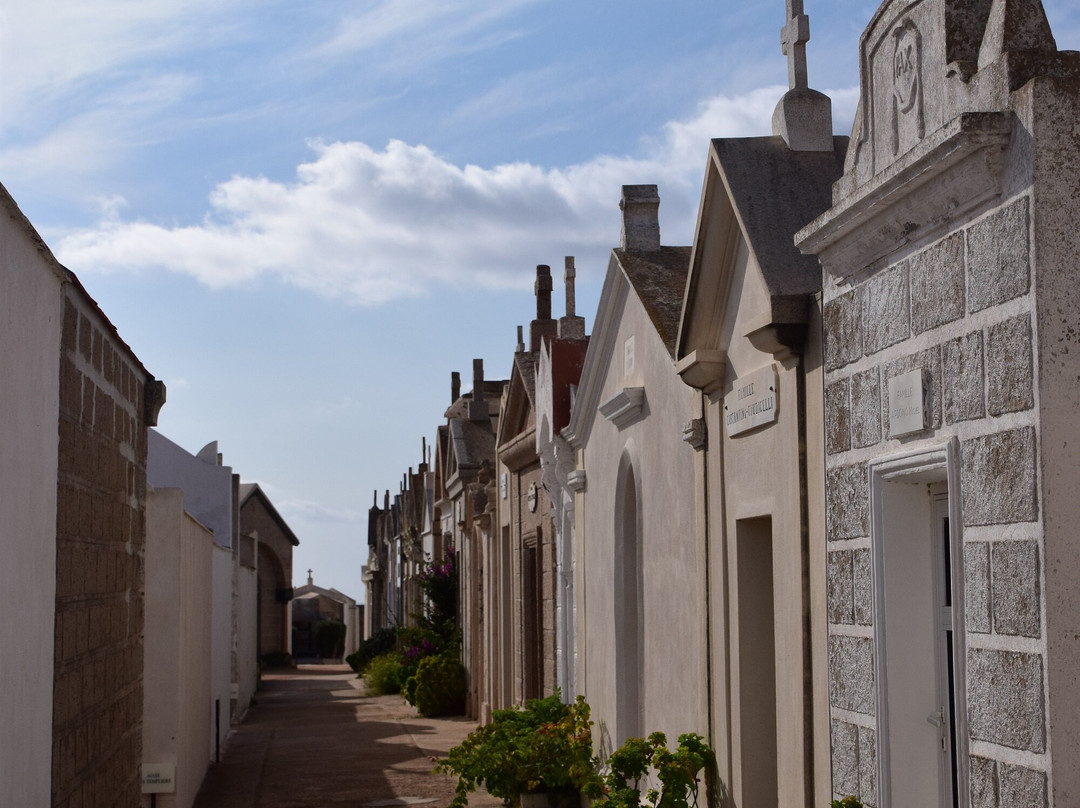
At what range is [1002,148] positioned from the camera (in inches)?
160

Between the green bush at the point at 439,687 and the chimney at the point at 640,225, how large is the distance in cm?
1350

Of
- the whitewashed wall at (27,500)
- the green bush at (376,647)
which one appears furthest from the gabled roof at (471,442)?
the whitewashed wall at (27,500)

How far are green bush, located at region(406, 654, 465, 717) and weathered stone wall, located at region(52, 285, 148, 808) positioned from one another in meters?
14.2

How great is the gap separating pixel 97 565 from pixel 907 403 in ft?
14.4

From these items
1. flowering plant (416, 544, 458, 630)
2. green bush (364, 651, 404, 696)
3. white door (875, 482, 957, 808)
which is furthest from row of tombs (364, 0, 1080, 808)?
green bush (364, 651, 404, 696)

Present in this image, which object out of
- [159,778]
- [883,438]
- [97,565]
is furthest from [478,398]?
[883,438]

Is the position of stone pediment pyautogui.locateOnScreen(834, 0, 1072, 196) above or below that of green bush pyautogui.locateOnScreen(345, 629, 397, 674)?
above

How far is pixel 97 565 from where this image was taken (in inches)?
278

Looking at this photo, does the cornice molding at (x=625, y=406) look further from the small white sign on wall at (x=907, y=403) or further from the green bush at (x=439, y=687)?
the green bush at (x=439, y=687)

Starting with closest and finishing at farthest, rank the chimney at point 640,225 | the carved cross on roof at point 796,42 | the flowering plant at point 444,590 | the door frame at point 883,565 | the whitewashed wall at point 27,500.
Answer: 1. the door frame at point 883,565
2. the whitewashed wall at point 27,500
3. the carved cross on roof at point 796,42
4. the chimney at point 640,225
5. the flowering plant at point 444,590

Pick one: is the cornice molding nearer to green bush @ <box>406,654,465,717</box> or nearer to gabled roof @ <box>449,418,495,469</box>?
gabled roof @ <box>449,418,495,469</box>

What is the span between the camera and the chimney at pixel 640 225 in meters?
11.2

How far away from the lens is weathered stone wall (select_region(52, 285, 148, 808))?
6141mm

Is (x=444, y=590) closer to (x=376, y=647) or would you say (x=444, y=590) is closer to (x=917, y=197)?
(x=376, y=647)
